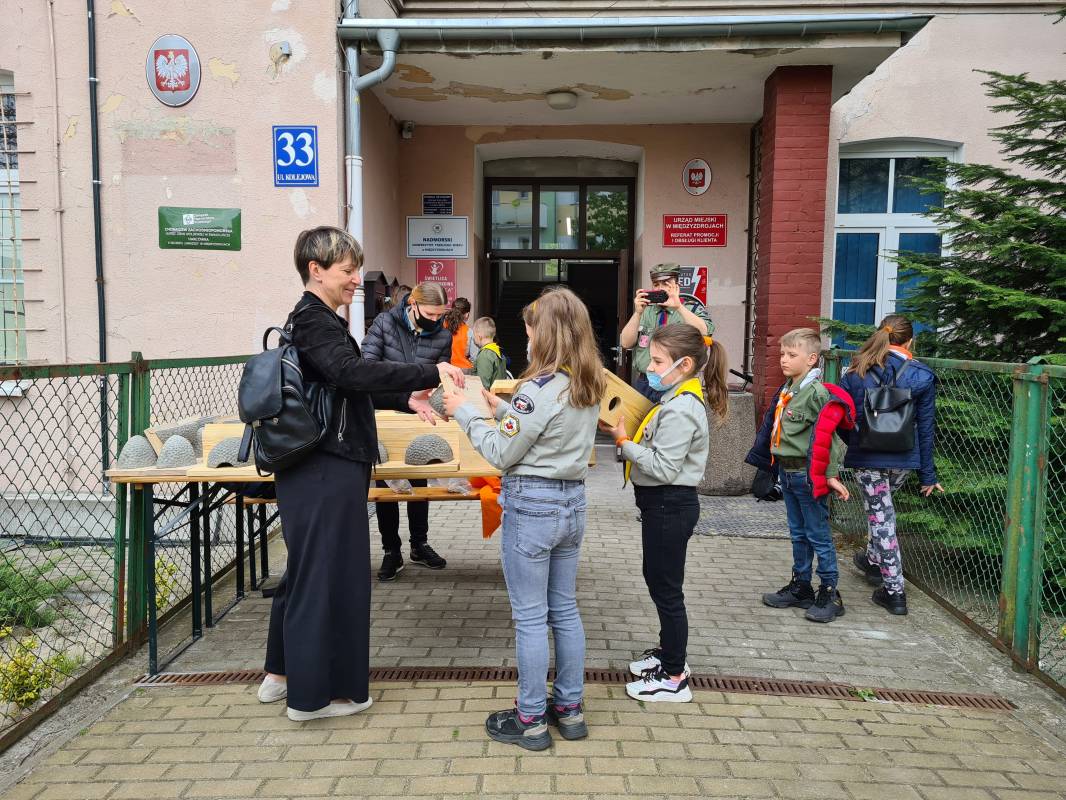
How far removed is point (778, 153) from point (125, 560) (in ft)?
20.8

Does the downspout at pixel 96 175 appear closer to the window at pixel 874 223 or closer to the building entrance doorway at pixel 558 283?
the building entrance doorway at pixel 558 283

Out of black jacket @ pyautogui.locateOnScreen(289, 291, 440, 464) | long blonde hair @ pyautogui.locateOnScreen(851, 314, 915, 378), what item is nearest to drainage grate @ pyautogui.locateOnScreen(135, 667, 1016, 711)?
black jacket @ pyautogui.locateOnScreen(289, 291, 440, 464)

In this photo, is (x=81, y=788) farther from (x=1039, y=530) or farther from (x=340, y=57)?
(x=340, y=57)

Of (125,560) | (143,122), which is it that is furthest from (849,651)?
(143,122)

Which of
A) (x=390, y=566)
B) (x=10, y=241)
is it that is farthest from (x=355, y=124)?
(x=390, y=566)

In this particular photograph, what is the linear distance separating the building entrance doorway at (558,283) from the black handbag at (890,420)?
555cm

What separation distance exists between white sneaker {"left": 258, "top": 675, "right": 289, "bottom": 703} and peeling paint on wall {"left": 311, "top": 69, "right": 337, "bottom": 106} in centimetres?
509

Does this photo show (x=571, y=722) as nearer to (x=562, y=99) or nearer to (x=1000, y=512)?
(x=1000, y=512)

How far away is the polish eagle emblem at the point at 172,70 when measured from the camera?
6688 mm

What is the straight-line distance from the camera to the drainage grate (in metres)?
3.30

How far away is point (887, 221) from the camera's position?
895cm

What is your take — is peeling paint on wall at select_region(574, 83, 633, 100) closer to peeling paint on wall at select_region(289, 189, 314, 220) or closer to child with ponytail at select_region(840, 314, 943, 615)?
peeling paint on wall at select_region(289, 189, 314, 220)

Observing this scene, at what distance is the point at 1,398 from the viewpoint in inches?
270

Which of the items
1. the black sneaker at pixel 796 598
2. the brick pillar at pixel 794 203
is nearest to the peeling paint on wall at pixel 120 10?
the brick pillar at pixel 794 203
